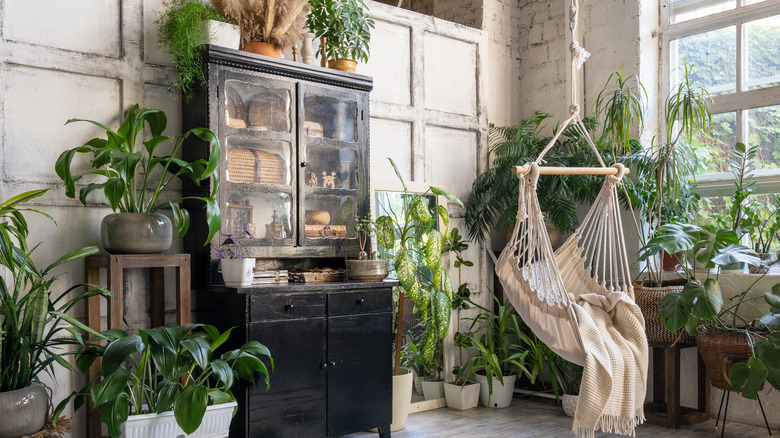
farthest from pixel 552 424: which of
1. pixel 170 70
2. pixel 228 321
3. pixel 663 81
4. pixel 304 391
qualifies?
pixel 170 70

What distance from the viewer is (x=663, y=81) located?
5012 millimetres

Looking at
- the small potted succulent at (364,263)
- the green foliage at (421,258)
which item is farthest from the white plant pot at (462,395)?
the small potted succulent at (364,263)

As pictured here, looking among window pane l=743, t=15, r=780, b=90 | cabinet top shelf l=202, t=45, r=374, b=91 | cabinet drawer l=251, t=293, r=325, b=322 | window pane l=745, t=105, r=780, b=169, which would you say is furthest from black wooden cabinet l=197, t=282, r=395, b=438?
window pane l=743, t=15, r=780, b=90

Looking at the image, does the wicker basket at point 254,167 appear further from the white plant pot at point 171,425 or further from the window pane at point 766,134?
the window pane at point 766,134

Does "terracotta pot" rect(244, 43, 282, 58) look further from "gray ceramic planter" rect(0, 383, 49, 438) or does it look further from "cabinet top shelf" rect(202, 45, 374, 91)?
"gray ceramic planter" rect(0, 383, 49, 438)

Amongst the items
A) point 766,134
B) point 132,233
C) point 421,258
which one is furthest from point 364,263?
point 766,134

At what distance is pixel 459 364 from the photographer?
16.4 ft

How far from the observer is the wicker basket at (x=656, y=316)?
13.6 ft

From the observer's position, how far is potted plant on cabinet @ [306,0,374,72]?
13.4ft

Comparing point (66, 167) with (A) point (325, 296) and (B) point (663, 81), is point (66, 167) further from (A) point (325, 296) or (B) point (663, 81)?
(B) point (663, 81)

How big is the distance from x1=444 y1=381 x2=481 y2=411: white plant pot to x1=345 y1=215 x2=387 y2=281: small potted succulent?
3.99 feet

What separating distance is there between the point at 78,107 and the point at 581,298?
2688 mm

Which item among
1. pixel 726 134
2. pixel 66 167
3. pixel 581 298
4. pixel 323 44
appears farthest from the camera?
pixel 726 134

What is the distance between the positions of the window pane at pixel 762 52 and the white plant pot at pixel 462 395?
109 inches
